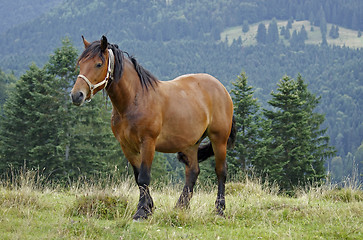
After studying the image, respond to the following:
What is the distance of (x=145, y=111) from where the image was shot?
6.33m

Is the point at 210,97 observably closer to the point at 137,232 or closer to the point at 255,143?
the point at 137,232

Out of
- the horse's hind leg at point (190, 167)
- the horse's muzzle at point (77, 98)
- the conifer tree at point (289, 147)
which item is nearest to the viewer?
the horse's muzzle at point (77, 98)

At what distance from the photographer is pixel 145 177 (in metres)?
6.35

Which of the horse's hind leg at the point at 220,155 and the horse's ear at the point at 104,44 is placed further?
the horse's hind leg at the point at 220,155

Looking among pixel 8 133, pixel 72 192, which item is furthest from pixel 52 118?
pixel 72 192

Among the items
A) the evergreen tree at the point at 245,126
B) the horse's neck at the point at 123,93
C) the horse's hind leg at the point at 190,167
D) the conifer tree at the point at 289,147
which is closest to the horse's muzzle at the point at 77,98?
the horse's neck at the point at 123,93

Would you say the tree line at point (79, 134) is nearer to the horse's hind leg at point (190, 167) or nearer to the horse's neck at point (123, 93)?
the horse's hind leg at point (190, 167)

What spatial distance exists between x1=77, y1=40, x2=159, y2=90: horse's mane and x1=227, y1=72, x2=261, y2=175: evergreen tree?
26.6m

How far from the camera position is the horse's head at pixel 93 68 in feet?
19.1

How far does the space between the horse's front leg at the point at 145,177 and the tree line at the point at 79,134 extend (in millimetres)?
24625

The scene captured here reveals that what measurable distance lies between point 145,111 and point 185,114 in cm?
94

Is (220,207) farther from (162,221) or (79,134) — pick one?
(79,134)

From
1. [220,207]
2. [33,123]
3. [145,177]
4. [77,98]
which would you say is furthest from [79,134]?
[77,98]

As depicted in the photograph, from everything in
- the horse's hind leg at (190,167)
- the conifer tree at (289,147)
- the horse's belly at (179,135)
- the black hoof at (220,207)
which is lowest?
the conifer tree at (289,147)
